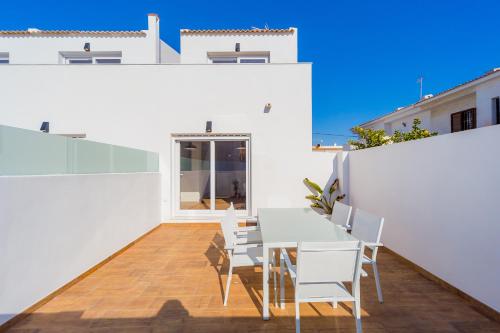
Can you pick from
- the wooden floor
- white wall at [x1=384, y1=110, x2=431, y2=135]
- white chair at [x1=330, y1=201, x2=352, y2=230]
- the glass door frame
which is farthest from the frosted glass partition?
white wall at [x1=384, y1=110, x2=431, y2=135]

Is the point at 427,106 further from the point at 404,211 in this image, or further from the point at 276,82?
the point at 404,211

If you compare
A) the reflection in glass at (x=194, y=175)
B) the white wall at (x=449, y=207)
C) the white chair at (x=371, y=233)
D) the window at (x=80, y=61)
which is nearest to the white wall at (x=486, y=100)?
the white wall at (x=449, y=207)

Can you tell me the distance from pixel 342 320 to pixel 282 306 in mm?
615

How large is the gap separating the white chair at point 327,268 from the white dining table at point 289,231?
0.55 feet

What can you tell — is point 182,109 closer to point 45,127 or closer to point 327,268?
point 45,127

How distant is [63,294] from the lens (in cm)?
325

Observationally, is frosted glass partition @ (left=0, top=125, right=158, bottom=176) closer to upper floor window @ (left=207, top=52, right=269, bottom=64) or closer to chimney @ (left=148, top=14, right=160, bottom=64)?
upper floor window @ (left=207, top=52, right=269, bottom=64)

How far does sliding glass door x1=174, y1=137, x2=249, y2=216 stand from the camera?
7.30m

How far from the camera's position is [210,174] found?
287 inches

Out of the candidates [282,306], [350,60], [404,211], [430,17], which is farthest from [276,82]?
[350,60]

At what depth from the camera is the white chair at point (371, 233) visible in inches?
116

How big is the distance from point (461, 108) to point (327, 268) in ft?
36.0

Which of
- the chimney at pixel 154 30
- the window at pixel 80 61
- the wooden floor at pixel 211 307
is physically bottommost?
the wooden floor at pixel 211 307

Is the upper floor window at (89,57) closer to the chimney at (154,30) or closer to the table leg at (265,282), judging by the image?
the chimney at (154,30)
